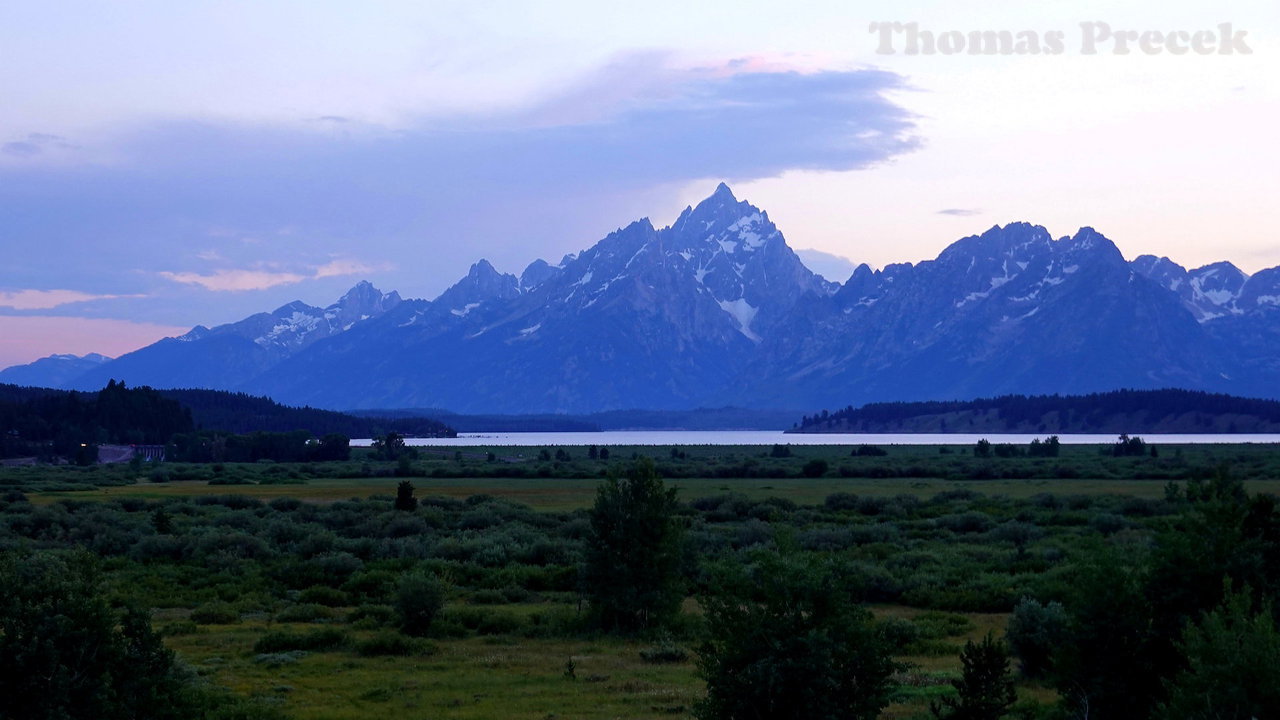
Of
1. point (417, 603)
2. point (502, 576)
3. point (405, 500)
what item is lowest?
point (502, 576)

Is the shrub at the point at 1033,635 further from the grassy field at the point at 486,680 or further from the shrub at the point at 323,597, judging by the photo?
the shrub at the point at 323,597

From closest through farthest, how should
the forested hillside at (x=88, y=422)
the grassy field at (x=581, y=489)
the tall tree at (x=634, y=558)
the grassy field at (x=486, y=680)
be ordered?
the grassy field at (x=486, y=680) → the tall tree at (x=634, y=558) → the grassy field at (x=581, y=489) → the forested hillside at (x=88, y=422)

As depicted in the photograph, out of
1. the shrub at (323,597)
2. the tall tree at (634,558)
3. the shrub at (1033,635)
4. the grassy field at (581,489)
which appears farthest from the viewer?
the grassy field at (581,489)

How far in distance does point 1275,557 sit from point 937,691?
20.4ft

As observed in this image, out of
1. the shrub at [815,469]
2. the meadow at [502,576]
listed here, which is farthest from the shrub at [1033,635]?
the shrub at [815,469]

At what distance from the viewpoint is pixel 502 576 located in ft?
108

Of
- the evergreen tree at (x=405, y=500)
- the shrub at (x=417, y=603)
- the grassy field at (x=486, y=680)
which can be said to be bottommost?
the grassy field at (x=486, y=680)

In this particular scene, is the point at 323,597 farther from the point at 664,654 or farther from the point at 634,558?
the point at 664,654

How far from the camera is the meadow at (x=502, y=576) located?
62.5ft

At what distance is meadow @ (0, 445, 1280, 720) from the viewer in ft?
62.5

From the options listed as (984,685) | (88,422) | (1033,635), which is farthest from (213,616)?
(88,422)

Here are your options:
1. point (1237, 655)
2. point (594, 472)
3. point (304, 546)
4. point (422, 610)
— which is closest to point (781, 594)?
point (1237, 655)

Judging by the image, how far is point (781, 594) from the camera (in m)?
12.7

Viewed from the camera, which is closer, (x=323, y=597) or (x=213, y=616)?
(x=213, y=616)
